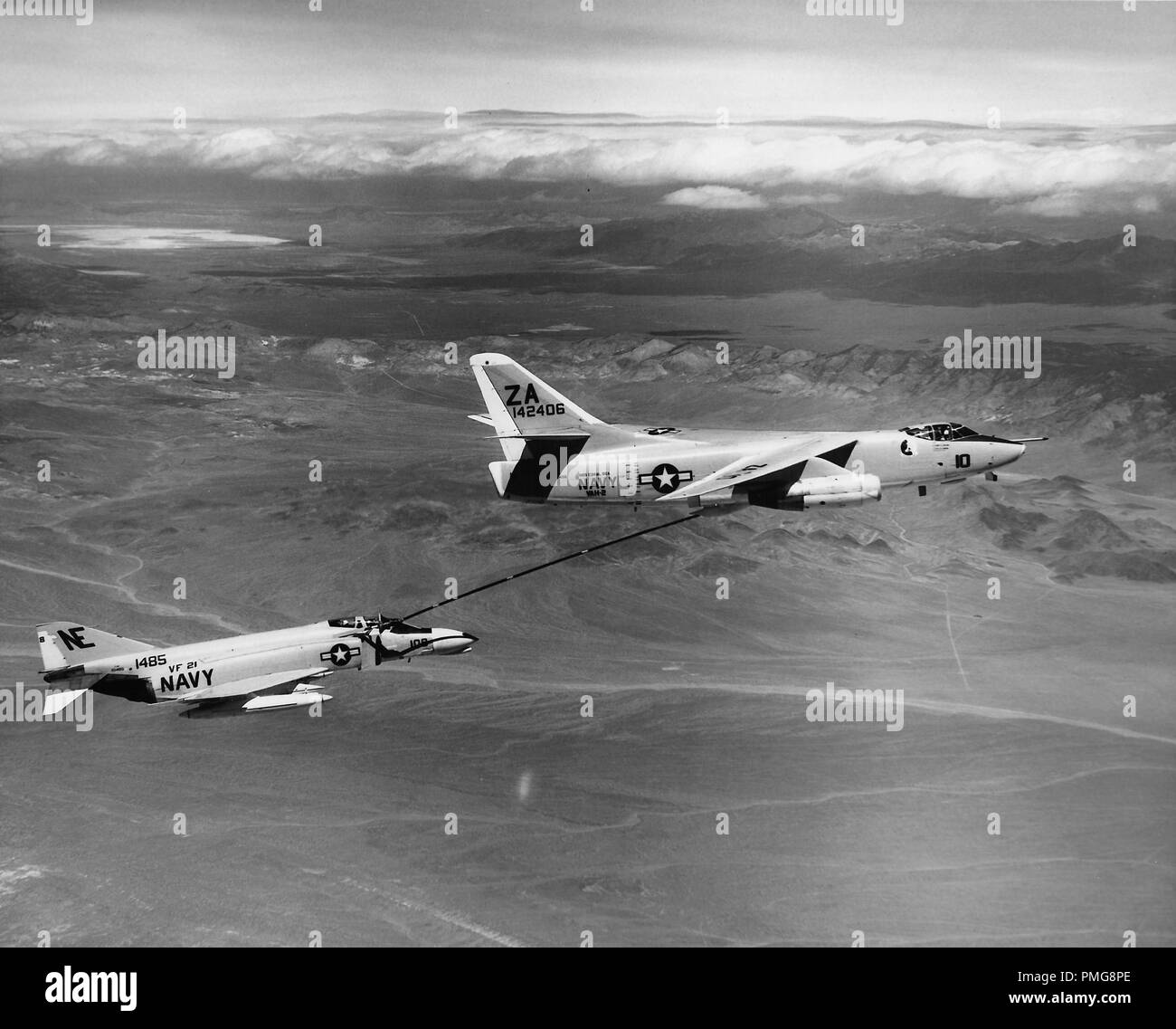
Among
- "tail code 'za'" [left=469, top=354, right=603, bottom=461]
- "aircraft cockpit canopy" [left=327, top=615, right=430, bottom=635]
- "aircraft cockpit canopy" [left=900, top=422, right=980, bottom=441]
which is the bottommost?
"aircraft cockpit canopy" [left=327, top=615, right=430, bottom=635]

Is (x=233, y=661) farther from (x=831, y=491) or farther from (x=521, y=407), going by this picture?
(x=831, y=491)

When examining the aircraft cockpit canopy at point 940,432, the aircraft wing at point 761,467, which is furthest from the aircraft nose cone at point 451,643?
the aircraft cockpit canopy at point 940,432

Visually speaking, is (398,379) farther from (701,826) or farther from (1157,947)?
(1157,947)

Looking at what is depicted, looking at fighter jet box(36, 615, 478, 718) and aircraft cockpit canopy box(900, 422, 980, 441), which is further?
aircraft cockpit canopy box(900, 422, 980, 441)

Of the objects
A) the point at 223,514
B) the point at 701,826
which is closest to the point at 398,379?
the point at 223,514

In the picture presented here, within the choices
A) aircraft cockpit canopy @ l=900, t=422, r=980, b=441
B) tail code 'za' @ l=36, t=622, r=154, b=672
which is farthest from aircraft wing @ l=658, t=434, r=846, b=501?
tail code 'za' @ l=36, t=622, r=154, b=672

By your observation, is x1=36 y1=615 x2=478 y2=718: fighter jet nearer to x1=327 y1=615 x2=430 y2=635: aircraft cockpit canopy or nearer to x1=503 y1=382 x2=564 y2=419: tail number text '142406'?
x1=327 y1=615 x2=430 y2=635: aircraft cockpit canopy

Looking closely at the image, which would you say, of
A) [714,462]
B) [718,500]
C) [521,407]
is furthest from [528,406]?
[718,500]
